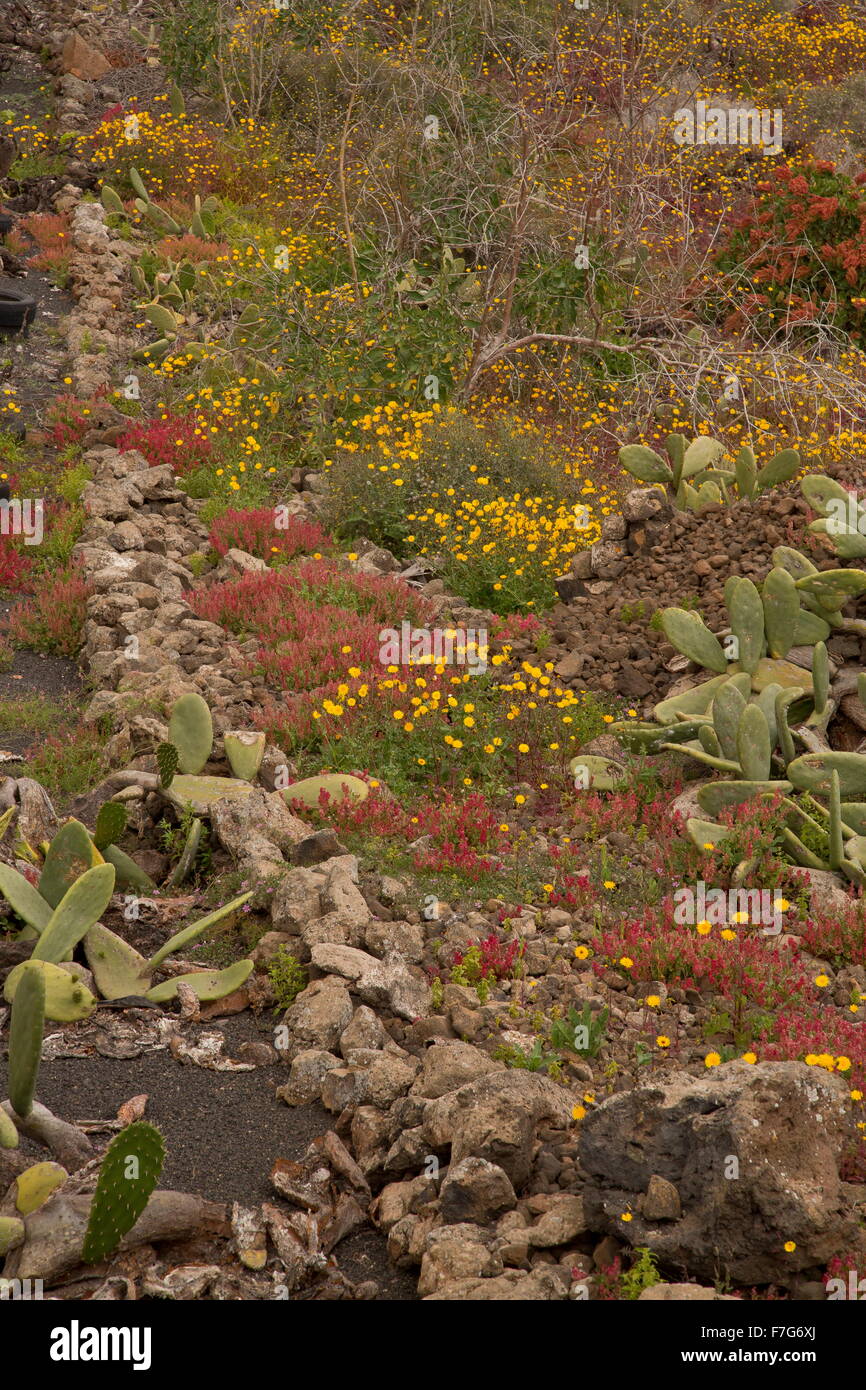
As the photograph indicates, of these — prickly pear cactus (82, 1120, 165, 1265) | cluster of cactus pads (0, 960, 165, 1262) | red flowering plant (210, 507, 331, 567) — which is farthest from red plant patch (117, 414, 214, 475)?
prickly pear cactus (82, 1120, 165, 1265)

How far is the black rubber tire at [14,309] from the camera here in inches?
460

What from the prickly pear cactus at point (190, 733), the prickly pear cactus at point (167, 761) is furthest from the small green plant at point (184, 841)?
the prickly pear cactus at point (190, 733)

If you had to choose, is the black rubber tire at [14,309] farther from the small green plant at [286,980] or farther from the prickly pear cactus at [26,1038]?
the prickly pear cactus at [26,1038]

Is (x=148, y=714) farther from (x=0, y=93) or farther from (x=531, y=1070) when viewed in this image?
(x=0, y=93)

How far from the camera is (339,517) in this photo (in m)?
9.22

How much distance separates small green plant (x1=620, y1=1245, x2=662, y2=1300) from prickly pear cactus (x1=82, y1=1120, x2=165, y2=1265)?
4.15 ft

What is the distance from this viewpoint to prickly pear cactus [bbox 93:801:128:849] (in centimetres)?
516

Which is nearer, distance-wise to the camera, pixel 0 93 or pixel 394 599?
pixel 394 599

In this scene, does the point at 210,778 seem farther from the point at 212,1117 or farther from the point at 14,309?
the point at 14,309

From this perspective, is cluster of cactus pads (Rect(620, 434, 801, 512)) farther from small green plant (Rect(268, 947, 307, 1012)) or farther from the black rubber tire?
the black rubber tire

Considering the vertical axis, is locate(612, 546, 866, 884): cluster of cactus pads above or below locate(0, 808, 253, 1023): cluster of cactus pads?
above

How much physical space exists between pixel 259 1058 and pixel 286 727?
7.38ft

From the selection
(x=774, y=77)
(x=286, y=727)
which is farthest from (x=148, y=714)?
(x=774, y=77)

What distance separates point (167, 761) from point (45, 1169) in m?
2.34
